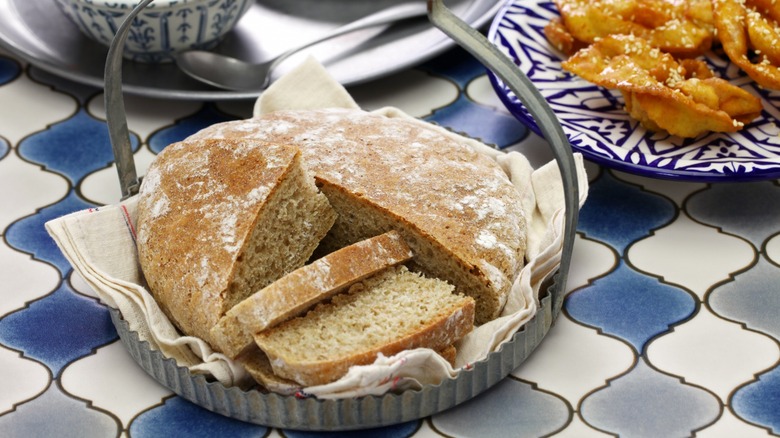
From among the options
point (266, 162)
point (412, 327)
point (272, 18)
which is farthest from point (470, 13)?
point (412, 327)

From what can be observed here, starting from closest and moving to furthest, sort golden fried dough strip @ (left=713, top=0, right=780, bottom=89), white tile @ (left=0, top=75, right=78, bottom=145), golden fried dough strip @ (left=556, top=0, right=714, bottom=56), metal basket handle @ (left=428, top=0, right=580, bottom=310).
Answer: metal basket handle @ (left=428, top=0, right=580, bottom=310)
golden fried dough strip @ (left=713, top=0, right=780, bottom=89)
golden fried dough strip @ (left=556, top=0, right=714, bottom=56)
white tile @ (left=0, top=75, right=78, bottom=145)

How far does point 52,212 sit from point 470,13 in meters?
1.73

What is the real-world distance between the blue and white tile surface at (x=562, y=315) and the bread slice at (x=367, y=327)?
19cm

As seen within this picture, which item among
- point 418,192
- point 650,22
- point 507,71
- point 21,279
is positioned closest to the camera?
point 507,71

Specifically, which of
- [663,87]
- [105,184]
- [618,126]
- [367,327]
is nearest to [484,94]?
[618,126]

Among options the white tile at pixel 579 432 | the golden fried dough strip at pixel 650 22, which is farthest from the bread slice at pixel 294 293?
the golden fried dough strip at pixel 650 22

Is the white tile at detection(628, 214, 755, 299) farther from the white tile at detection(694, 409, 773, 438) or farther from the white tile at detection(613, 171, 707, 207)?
the white tile at detection(694, 409, 773, 438)

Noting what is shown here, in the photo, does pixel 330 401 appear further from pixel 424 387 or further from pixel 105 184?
pixel 105 184

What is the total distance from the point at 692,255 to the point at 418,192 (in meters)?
0.82

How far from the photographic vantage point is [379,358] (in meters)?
2.08

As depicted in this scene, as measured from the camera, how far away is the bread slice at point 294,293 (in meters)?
2.15

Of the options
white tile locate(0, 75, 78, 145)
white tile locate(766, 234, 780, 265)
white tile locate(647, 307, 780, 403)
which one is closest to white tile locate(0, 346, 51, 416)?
white tile locate(0, 75, 78, 145)

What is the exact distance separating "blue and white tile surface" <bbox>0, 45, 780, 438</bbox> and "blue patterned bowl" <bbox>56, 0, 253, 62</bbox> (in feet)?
0.68

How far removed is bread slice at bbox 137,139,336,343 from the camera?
2260mm
